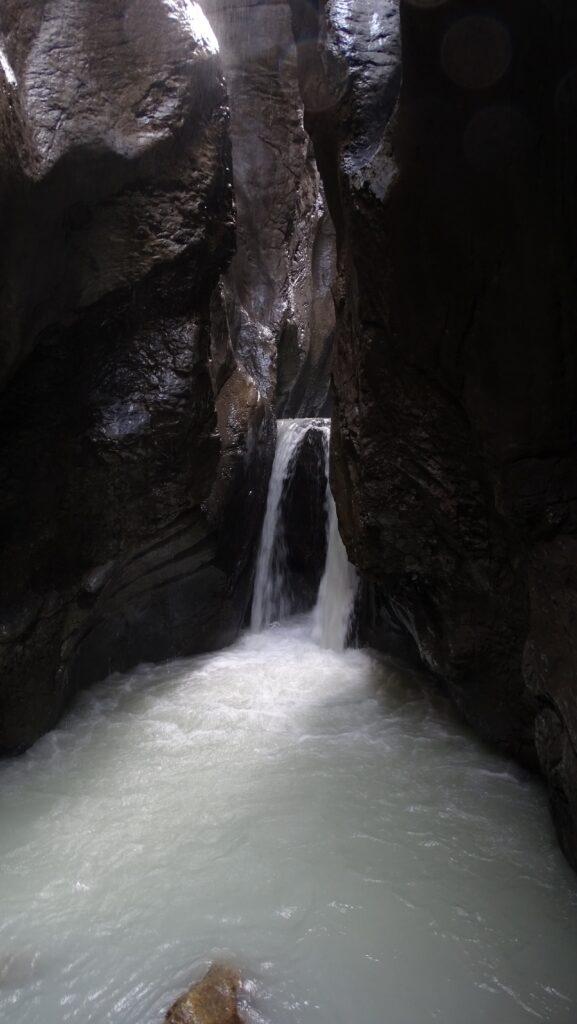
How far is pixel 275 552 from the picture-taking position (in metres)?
7.91

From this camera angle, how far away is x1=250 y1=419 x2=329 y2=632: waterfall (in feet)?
→ 25.3

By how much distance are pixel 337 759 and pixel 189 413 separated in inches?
106

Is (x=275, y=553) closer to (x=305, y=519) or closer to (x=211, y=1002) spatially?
(x=305, y=519)

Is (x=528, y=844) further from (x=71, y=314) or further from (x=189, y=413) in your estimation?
(x=71, y=314)

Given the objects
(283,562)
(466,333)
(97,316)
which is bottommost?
(283,562)

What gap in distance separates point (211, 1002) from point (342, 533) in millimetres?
3216

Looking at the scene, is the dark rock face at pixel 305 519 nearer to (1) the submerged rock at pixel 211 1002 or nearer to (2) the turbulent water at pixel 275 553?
(2) the turbulent water at pixel 275 553

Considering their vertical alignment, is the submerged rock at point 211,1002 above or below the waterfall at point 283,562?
below

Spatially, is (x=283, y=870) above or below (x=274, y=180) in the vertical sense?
below

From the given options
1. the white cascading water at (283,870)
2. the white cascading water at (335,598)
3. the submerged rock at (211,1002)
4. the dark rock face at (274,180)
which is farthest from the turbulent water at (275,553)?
the submerged rock at (211,1002)

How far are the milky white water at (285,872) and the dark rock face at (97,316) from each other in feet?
3.07

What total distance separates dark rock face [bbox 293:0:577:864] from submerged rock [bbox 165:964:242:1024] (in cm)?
155

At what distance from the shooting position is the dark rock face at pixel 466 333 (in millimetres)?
2801

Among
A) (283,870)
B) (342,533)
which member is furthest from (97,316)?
(283,870)
